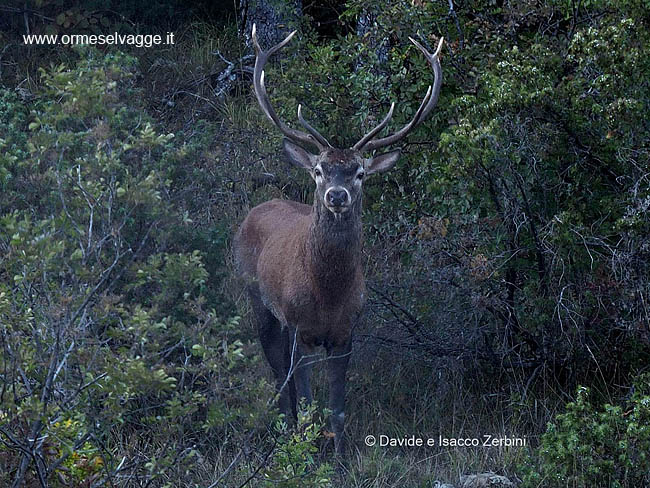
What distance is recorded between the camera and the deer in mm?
7145

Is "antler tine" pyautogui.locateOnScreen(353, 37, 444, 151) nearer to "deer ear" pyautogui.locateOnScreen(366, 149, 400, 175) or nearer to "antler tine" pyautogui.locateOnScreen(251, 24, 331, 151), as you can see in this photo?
"deer ear" pyautogui.locateOnScreen(366, 149, 400, 175)

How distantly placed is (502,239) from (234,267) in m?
2.36

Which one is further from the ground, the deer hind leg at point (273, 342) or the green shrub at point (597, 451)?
the deer hind leg at point (273, 342)

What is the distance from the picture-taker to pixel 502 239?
7.84 m

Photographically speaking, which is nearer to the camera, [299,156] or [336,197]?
[336,197]

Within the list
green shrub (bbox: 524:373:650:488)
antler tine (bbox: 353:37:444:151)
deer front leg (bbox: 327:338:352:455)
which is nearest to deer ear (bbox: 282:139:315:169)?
antler tine (bbox: 353:37:444:151)

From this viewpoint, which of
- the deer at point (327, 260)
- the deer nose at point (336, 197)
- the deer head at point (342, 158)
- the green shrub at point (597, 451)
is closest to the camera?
the green shrub at point (597, 451)

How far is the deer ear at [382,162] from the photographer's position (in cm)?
757

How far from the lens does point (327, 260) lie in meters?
7.22

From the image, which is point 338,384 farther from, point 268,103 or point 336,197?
point 268,103

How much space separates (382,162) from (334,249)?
33.4 inches

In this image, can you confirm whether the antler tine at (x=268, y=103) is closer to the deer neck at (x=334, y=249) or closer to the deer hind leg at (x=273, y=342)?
the deer neck at (x=334, y=249)

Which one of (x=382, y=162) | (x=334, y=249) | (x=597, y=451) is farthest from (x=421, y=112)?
(x=597, y=451)

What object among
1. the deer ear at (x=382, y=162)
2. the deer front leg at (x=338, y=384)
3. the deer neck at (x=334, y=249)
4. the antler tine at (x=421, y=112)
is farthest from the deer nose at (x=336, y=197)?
the deer front leg at (x=338, y=384)
